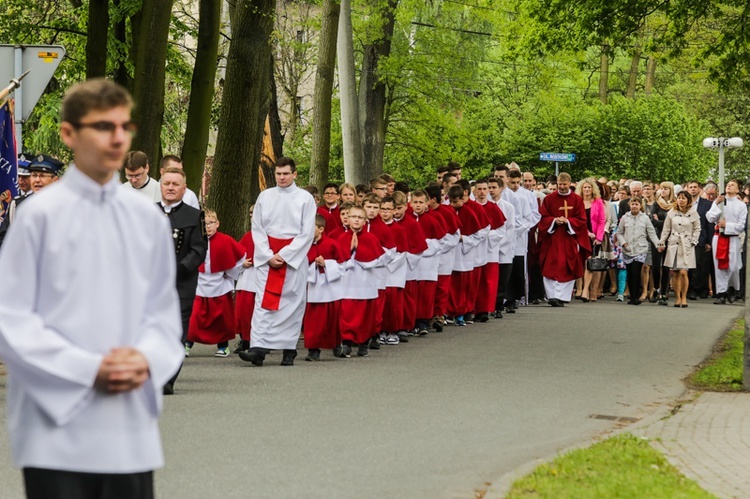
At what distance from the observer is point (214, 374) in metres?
13.4

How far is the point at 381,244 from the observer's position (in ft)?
55.2

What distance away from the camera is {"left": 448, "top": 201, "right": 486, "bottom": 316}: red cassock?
2011cm

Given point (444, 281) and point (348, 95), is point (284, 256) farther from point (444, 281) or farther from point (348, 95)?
point (348, 95)

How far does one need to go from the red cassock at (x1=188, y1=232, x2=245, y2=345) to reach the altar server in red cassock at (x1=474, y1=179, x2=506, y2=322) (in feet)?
21.5

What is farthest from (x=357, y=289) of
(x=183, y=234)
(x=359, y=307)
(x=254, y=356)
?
(x=183, y=234)

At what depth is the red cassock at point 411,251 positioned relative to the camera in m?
18.0

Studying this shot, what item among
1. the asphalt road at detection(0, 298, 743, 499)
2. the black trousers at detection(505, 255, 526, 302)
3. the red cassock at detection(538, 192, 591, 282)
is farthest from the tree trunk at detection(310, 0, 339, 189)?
the asphalt road at detection(0, 298, 743, 499)

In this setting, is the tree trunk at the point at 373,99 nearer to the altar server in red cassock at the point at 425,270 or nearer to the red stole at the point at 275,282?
the altar server in red cassock at the point at 425,270

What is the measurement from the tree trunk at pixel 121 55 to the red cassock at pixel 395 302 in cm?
606

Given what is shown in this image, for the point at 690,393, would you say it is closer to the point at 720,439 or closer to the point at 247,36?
the point at 720,439

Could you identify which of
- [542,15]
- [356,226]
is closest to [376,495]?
[356,226]

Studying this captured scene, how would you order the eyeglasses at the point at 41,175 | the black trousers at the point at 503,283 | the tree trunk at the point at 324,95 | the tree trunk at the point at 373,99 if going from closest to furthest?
the eyeglasses at the point at 41,175, the black trousers at the point at 503,283, the tree trunk at the point at 324,95, the tree trunk at the point at 373,99

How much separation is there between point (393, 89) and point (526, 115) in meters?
13.4

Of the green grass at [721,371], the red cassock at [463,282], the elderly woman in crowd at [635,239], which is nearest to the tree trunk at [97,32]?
the red cassock at [463,282]
